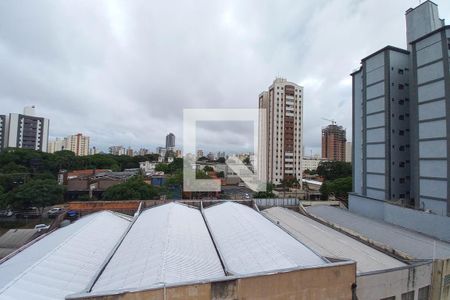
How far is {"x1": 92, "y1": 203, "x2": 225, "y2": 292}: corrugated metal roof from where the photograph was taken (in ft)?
18.6

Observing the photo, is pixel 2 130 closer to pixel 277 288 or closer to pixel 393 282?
pixel 277 288

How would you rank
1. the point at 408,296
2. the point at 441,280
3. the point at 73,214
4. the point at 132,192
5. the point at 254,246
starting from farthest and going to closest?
the point at 132,192 → the point at 73,214 → the point at 441,280 → the point at 254,246 → the point at 408,296

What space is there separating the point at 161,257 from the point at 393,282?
6933 mm

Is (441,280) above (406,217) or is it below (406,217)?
below

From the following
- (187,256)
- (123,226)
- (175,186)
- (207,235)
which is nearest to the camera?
(187,256)

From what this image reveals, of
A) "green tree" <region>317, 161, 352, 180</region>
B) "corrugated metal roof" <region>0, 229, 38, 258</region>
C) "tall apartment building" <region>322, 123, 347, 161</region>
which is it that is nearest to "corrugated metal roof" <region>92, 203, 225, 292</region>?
"corrugated metal roof" <region>0, 229, 38, 258</region>

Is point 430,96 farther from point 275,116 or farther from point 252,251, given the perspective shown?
point 275,116

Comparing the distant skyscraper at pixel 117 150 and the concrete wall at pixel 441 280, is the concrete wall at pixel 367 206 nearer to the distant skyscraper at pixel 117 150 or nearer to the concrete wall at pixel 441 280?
the concrete wall at pixel 441 280

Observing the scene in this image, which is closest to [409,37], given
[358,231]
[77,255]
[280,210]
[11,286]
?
[358,231]

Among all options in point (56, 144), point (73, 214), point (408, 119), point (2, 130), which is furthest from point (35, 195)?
point (56, 144)

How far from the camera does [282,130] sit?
38.7 meters

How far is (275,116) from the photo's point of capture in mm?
37969

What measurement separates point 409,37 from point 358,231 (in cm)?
1243

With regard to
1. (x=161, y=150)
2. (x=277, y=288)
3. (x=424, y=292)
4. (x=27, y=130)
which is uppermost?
(x=27, y=130)
